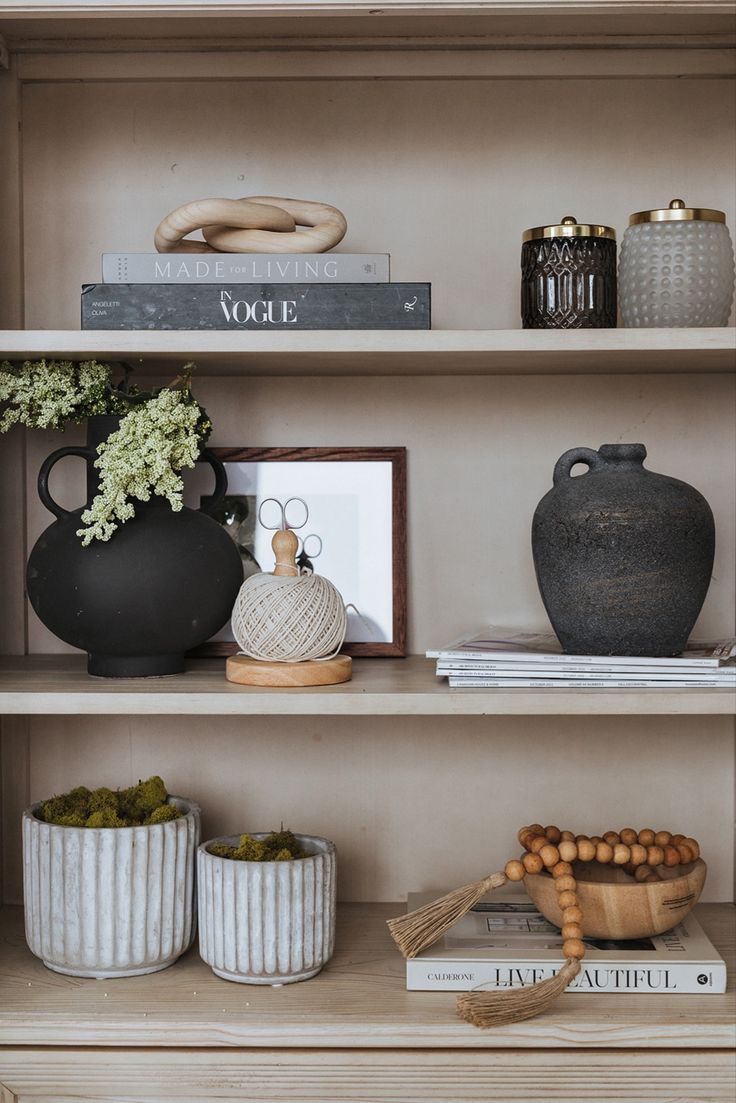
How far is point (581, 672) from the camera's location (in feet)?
3.98

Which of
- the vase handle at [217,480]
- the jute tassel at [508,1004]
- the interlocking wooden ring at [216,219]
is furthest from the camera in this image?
the vase handle at [217,480]

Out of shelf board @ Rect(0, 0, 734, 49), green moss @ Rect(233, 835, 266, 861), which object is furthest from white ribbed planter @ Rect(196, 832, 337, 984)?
shelf board @ Rect(0, 0, 734, 49)

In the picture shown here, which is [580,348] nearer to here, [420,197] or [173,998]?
[420,197]

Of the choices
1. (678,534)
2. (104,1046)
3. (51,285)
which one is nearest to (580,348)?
(678,534)

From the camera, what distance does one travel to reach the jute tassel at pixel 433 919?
1.23 m

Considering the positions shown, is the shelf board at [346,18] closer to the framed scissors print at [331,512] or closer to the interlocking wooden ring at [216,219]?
the interlocking wooden ring at [216,219]

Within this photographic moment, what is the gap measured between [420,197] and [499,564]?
479 mm

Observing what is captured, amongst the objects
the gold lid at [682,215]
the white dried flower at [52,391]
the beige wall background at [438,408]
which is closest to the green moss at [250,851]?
the beige wall background at [438,408]

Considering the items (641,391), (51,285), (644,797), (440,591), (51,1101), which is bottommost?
(51,1101)

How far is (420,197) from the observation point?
147cm

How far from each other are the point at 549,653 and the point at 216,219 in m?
0.59

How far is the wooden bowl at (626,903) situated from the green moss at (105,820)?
1.48ft

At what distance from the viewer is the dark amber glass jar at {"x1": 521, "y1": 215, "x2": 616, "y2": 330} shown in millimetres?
1234

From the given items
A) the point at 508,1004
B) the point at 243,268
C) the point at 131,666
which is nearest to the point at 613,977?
the point at 508,1004
